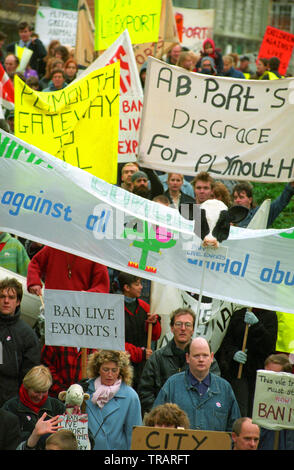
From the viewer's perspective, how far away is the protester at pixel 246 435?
7199 mm

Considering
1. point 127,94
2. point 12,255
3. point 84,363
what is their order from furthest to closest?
point 127,94 < point 12,255 < point 84,363

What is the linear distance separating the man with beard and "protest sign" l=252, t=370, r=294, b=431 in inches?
132

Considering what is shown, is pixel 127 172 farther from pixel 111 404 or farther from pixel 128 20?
pixel 111 404

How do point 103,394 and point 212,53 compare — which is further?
point 212,53

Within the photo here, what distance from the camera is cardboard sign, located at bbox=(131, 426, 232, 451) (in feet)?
21.0

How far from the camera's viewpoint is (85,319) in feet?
25.1

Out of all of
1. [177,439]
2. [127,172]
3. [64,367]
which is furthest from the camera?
[127,172]

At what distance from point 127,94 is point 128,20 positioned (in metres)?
1.83

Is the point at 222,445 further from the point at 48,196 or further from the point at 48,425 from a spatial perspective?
the point at 48,196

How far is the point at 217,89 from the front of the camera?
9906 millimetres

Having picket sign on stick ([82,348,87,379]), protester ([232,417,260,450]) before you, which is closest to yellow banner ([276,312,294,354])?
protester ([232,417,260,450])

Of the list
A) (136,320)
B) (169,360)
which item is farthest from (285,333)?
(136,320)

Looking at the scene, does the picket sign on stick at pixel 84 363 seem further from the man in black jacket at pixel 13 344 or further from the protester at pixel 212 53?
the protester at pixel 212 53
